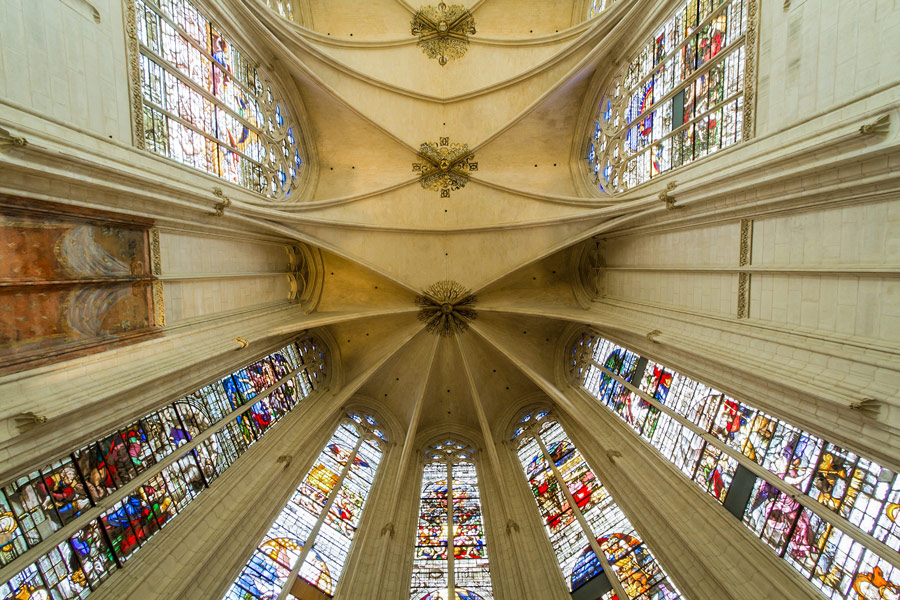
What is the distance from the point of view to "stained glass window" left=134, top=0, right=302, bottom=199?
287 inches

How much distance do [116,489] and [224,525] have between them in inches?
79.9

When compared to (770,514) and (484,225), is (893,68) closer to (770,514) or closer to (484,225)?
(770,514)

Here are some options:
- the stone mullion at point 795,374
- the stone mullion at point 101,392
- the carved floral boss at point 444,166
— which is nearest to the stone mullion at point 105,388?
the stone mullion at point 101,392

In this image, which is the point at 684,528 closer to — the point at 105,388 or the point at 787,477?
the point at 787,477

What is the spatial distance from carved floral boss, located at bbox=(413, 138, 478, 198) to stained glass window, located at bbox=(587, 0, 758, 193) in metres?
3.29

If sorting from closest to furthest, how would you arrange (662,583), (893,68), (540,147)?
(893,68)
(662,583)
(540,147)

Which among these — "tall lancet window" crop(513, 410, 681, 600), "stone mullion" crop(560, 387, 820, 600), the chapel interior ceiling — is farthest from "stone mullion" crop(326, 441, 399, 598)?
"stone mullion" crop(560, 387, 820, 600)

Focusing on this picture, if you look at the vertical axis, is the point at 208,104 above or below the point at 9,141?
above

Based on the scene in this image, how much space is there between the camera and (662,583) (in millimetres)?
8531

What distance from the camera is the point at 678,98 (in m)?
8.86

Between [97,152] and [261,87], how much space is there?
587cm

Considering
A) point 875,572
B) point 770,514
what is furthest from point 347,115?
point 875,572

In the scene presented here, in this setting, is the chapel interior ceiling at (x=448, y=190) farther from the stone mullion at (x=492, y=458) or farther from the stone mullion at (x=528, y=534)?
the stone mullion at (x=528, y=534)

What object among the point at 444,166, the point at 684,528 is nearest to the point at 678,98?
the point at 444,166
